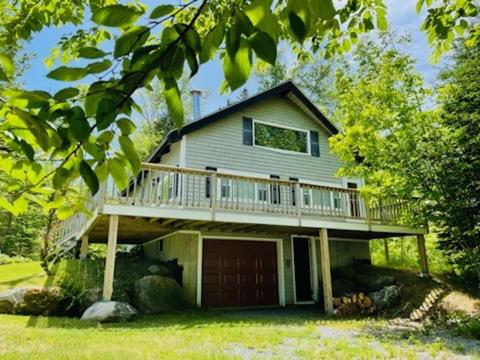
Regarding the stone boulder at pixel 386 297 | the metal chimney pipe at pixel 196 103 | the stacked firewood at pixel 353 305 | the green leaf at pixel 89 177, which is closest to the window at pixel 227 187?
the stacked firewood at pixel 353 305

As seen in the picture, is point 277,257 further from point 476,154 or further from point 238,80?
point 238,80

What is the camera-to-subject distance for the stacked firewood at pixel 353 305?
10.2 meters

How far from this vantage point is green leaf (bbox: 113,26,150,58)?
0.90 m

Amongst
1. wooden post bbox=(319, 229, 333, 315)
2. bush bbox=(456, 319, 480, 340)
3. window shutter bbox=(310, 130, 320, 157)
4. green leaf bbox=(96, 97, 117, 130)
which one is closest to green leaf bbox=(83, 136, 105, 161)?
green leaf bbox=(96, 97, 117, 130)

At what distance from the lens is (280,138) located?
14328 mm

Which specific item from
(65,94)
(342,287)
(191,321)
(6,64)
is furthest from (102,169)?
(342,287)

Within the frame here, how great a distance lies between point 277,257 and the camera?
43.0 feet

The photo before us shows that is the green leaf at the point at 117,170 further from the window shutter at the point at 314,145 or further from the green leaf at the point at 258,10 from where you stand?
the window shutter at the point at 314,145

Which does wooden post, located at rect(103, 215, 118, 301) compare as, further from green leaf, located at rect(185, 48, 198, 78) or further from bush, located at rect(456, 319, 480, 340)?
green leaf, located at rect(185, 48, 198, 78)

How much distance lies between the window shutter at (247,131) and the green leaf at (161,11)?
12.5 m

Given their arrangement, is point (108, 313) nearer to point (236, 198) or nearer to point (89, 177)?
point (236, 198)

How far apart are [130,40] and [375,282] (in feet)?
41.4

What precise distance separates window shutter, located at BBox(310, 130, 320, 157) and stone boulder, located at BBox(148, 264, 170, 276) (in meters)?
7.22

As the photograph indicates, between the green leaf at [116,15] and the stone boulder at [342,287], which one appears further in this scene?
the stone boulder at [342,287]
